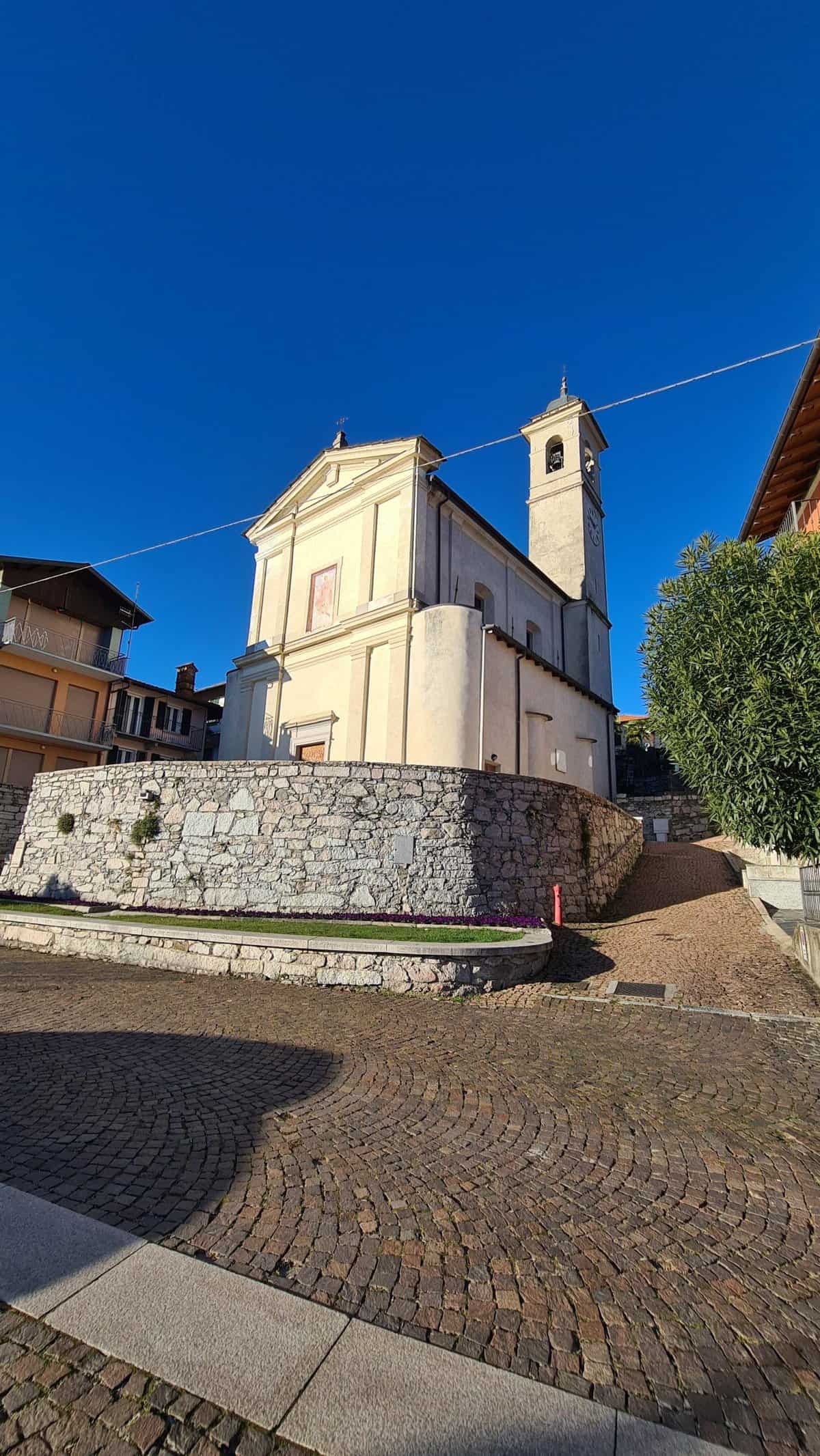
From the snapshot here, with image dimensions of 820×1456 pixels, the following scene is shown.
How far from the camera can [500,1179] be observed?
3234 millimetres

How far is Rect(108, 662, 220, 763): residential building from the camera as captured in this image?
2859 centimetres

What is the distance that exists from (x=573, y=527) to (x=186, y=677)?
21.4 meters

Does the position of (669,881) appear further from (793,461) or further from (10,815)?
(10,815)

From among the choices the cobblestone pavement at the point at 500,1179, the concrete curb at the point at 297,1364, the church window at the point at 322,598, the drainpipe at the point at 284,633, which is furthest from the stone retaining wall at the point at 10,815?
the concrete curb at the point at 297,1364

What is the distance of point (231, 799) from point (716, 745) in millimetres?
9264

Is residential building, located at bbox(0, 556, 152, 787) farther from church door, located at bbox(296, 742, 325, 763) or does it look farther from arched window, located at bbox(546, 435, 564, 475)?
arched window, located at bbox(546, 435, 564, 475)

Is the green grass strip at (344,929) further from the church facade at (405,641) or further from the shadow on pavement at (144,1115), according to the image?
the church facade at (405,641)

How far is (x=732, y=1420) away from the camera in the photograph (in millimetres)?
1816

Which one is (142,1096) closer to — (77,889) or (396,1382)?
(396,1382)

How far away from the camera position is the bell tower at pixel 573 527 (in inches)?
1060

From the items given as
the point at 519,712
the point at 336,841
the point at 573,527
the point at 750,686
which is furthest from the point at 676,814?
the point at 336,841

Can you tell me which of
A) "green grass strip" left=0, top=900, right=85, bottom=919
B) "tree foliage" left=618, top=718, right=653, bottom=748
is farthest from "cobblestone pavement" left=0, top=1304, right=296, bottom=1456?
"tree foliage" left=618, top=718, right=653, bottom=748

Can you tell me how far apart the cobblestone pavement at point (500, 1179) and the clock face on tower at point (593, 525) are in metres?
26.0

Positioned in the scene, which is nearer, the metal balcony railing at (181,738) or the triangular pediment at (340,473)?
the triangular pediment at (340,473)
